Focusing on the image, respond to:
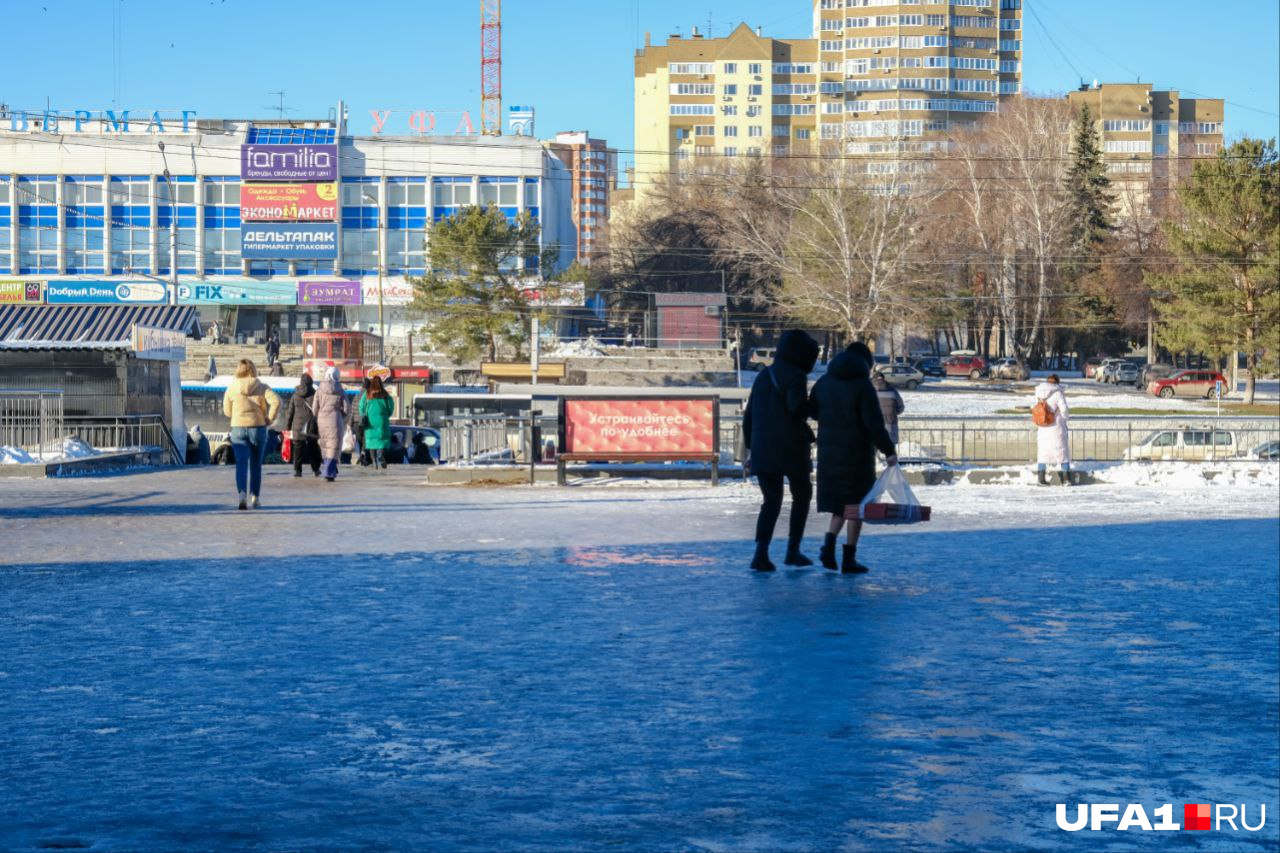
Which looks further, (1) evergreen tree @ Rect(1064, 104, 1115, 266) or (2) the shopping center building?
(2) the shopping center building

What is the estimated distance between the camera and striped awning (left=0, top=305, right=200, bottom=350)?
29.5 meters

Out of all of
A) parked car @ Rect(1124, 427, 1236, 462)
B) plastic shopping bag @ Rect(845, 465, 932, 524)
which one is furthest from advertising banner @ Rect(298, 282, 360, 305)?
plastic shopping bag @ Rect(845, 465, 932, 524)

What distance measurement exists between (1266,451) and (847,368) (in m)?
21.9

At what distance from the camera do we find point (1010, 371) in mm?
79625

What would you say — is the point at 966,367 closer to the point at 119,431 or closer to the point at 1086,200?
the point at 1086,200

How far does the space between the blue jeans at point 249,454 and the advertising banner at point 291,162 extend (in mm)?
72962

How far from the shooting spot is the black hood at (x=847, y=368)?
11.8 metres

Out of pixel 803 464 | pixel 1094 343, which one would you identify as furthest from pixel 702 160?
pixel 803 464

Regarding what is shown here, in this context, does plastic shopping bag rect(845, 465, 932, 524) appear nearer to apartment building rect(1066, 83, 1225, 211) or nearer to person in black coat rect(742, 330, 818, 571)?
person in black coat rect(742, 330, 818, 571)

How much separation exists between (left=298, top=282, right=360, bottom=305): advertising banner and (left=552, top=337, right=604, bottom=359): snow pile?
676 inches

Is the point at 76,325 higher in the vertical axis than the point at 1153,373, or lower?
higher

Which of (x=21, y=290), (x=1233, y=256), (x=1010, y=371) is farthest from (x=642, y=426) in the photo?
(x=21, y=290)

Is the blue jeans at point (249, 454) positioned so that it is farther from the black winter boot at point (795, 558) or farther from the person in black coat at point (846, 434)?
the person in black coat at point (846, 434)

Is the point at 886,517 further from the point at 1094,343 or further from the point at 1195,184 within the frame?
the point at 1094,343
